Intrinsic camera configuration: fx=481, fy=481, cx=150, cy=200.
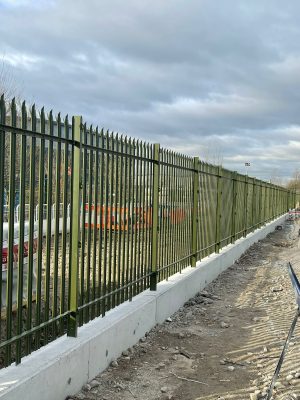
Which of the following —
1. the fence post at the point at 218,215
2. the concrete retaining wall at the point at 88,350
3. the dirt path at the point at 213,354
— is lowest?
the dirt path at the point at 213,354

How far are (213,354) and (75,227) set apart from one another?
235cm

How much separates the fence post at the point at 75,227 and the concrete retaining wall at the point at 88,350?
0.19 m

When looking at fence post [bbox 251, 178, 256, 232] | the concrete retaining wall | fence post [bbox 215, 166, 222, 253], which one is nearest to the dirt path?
the concrete retaining wall

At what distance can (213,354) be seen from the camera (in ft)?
17.4

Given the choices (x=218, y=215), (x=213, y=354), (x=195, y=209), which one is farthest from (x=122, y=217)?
(x=218, y=215)

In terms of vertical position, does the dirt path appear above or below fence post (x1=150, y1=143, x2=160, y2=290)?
below

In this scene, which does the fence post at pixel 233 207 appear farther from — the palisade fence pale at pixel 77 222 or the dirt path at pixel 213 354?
the palisade fence pale at pixel 77 222

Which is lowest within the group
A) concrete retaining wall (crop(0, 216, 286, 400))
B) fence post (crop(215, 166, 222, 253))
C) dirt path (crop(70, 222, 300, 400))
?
dirt path (crop(70, 222, 300, 400))

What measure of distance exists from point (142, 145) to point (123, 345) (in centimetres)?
224

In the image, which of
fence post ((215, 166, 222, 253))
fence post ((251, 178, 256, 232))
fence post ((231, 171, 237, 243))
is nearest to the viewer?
fence post ((215, 166, 222, 253))

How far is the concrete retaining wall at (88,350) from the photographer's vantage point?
3.28 meters

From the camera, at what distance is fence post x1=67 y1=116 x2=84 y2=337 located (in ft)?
Result: 13.2

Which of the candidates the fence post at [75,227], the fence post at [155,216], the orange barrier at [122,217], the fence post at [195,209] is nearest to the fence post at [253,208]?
the fence post at [195,209]

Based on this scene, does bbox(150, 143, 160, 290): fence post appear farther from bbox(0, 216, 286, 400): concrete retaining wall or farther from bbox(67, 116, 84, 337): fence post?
bbox(67, 116, 84, 337): fence post
